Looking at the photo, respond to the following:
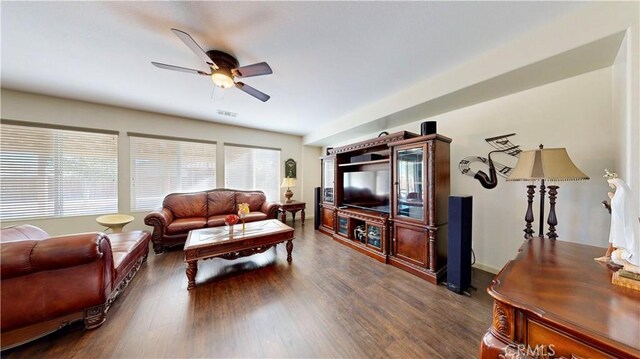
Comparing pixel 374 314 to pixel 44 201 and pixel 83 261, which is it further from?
pixel 44 201

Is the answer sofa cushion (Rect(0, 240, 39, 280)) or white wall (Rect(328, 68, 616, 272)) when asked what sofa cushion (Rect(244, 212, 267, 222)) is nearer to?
sofa cushion (Rect(0, 240, 39, 280))

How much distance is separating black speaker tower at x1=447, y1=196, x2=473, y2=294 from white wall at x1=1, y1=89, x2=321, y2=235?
14.5ft

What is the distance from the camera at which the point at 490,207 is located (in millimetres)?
2516

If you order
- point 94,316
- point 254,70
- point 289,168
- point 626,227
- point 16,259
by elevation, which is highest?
point 254,70

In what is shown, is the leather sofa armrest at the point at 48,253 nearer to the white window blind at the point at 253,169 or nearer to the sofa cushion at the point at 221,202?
the sofa cushion at the point at 221,202

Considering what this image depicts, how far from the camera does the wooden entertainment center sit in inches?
92.6

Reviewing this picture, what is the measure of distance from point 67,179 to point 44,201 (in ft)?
1.38

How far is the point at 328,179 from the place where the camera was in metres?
4.28

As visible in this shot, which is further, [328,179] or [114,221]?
[328,179]

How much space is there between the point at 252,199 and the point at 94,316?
9.93 feet

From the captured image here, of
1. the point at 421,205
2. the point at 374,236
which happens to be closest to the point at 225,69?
the point at 421,205

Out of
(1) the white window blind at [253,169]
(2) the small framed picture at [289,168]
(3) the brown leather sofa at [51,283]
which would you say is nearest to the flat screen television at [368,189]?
(2) the small framed picture at [289,168]

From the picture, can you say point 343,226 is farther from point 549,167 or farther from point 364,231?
point 549,167

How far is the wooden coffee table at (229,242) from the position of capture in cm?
214
